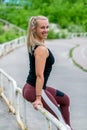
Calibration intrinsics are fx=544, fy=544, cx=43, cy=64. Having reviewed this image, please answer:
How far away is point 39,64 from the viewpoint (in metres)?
6.95

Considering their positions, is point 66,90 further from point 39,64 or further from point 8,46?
point 8,46

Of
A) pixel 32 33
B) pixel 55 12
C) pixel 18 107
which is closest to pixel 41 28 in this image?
pixel 32 33

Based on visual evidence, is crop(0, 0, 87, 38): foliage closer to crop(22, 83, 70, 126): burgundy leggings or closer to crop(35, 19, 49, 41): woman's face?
crop(22, 83, 70, 126): burgundy leggings

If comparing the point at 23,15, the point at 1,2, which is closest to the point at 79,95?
the point at 23,15

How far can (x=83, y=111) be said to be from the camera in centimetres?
1337

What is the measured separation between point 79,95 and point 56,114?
962 cm

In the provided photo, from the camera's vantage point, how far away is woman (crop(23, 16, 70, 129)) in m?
6.99

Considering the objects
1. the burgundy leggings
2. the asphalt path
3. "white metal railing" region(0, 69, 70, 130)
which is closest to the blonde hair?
the burgundy leggings

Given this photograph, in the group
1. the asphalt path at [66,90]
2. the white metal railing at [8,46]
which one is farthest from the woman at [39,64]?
the white metal railing at [8,46]

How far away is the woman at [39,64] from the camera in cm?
699

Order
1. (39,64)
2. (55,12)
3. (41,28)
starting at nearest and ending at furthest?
1. (39,64)
2. (41,28)
3. (55,12)

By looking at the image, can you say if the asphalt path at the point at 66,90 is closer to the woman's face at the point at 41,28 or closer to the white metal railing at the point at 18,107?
the white metal railing at the point at 18,107

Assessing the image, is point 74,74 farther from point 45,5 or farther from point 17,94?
point 45,5

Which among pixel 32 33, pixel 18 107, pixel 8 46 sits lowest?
pixel 8 46
